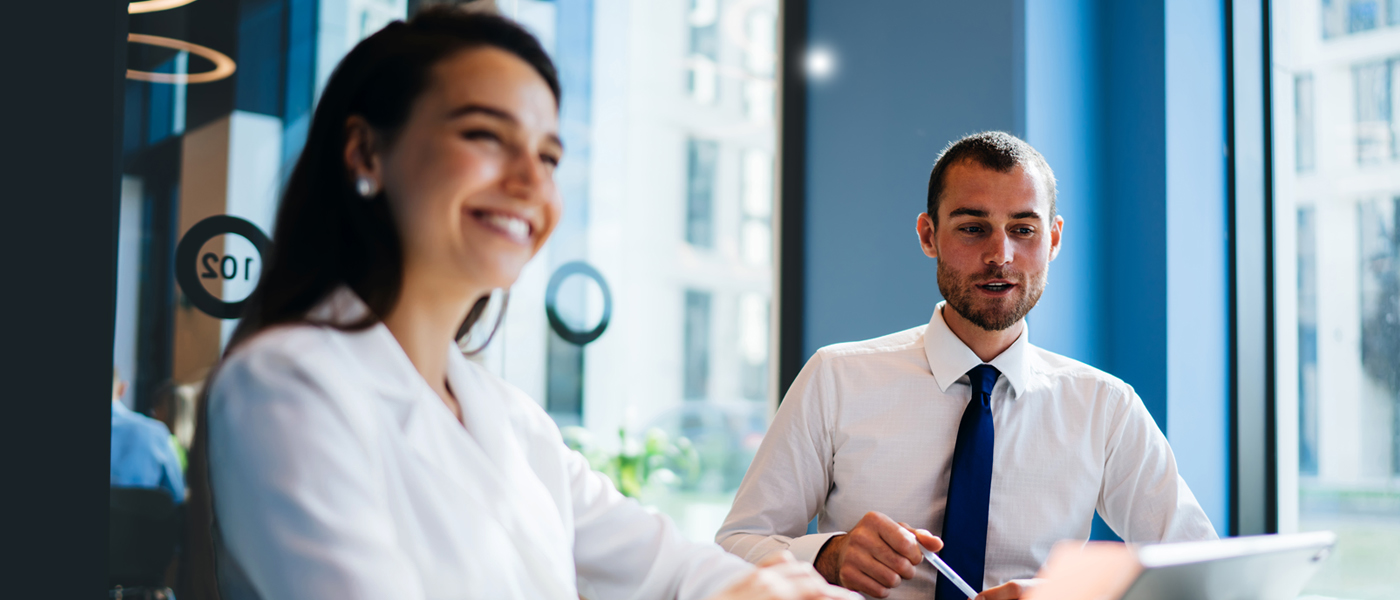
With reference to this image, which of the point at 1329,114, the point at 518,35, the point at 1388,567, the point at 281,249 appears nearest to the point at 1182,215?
the point at 1329,114

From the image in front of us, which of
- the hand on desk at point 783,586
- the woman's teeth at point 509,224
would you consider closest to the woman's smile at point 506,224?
the woman's teeth at point 509,224

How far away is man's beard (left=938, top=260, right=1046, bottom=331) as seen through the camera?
1735 mm

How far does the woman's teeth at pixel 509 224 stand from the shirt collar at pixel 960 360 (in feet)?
3.67

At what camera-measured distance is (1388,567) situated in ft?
7.05

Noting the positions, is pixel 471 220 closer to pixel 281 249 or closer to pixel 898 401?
pixel 281 249

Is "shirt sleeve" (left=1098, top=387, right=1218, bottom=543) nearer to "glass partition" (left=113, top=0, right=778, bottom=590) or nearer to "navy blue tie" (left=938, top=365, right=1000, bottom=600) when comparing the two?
"navy blue tie" (left=938, top=365, right=1000, bottom=600)

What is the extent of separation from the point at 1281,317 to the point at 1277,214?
0.85 ft

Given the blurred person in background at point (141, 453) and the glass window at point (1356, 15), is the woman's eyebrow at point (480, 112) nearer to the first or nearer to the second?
the blurred person in background at point (141, 453)

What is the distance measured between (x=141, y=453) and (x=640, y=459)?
1.21 m

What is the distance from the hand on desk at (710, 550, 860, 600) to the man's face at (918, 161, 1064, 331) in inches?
32.4

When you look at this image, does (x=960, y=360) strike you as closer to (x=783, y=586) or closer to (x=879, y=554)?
(x=879, y=554)

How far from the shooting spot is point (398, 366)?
86 centimetres

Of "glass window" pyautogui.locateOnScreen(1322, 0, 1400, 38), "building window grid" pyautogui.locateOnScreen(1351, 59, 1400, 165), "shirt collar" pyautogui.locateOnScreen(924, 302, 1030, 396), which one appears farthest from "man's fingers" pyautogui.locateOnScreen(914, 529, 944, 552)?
"glass window" pyautogui.locateOnScreen(1322, 0, 1400, 38)

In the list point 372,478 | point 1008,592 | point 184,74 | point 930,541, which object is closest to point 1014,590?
point 1008,592
